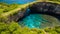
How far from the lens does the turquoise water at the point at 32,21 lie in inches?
910

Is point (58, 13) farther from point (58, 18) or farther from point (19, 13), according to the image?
point (19, 13)

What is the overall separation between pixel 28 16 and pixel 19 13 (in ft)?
6.58

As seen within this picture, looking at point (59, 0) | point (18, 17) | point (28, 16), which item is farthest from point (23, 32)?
point (59, 0)

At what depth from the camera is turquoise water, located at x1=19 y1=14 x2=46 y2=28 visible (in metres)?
23.1

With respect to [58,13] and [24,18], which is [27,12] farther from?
[58,13]

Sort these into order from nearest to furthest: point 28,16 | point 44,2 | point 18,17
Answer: point 18,17
point 28,16
point 44,2

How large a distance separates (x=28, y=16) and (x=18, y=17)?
7.44 feet

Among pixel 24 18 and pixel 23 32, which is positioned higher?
pixel 23 32

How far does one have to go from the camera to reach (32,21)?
24.8m

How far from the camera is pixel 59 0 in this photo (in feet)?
96.0

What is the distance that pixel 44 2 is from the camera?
93.7 ft

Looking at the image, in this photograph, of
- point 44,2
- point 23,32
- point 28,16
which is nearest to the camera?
point 23,32

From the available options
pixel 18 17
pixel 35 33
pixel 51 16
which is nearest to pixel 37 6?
pixel 51 16

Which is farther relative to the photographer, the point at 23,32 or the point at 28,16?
the point at 28,16
